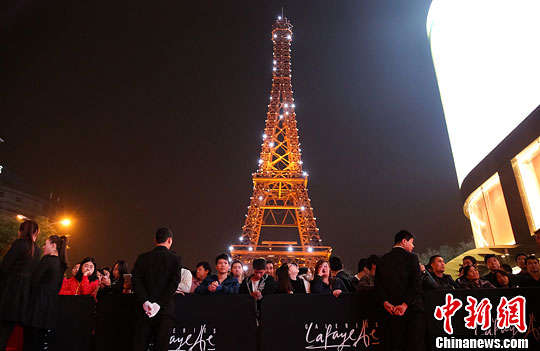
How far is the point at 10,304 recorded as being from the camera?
14.4 feet

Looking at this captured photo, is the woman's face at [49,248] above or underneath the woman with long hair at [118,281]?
above

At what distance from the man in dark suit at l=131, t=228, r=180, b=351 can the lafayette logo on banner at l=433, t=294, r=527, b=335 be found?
11.8ft

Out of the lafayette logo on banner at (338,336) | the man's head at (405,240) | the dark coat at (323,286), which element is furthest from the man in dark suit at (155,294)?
the man's head at (405,240)

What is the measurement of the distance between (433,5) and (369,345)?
26.3 m

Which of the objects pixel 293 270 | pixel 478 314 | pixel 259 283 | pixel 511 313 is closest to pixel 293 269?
pixel 293 270

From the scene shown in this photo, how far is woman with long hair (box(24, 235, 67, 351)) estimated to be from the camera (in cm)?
455

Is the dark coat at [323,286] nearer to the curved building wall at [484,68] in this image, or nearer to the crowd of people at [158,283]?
the crowd of people at [158,283]

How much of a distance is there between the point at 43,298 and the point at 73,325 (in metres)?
0.81

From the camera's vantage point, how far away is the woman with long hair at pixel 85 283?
Result: 6.72 meters

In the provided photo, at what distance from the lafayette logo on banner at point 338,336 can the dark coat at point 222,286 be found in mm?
1241

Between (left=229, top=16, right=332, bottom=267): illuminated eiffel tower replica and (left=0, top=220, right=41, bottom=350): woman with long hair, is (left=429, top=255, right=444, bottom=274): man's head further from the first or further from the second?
(left=229, top=16, right=332, bottom=267): illuminated eiffel tower replica

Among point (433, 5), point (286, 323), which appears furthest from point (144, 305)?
point (433, 5)

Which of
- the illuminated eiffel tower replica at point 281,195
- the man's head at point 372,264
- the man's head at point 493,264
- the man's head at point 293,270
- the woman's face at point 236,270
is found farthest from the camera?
the illuminated eiffel tower replica at point 281,195

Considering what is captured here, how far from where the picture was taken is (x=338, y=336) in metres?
5.05
